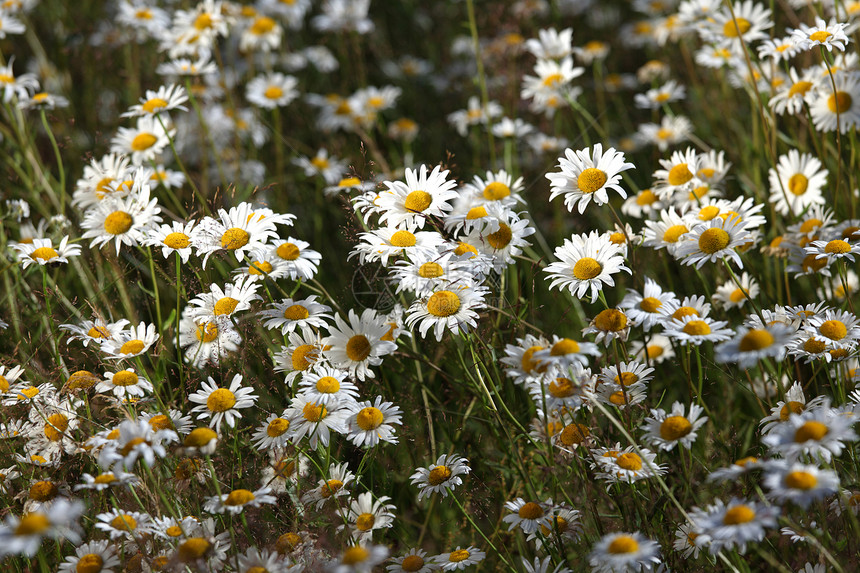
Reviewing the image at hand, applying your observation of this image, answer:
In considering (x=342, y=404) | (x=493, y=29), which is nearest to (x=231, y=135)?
(x=493, y=29)

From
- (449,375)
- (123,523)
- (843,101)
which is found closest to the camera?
(123,523)

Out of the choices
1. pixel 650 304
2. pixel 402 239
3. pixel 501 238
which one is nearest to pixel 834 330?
pixel 650 304

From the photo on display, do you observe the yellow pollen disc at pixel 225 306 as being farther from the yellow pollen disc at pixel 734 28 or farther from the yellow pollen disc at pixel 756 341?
the yellow pollen disc at pixel 734 28

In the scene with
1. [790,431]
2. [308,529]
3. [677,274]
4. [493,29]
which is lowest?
[308,529]

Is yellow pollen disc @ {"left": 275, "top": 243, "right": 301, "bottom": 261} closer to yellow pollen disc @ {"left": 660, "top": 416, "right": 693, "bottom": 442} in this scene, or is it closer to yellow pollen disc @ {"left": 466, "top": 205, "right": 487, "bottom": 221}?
yellow pollen disc @ {"left": 466, "top": 205, "right": 487, "bottom": 221}

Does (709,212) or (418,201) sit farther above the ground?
(418,201)

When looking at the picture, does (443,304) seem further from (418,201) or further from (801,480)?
(801,480)

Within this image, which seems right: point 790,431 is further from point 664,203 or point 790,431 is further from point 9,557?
point 9,557

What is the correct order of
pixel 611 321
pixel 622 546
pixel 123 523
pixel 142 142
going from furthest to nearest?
pixel 142 142, pixel 611 321, pixel 123 523, pixel 622 546
